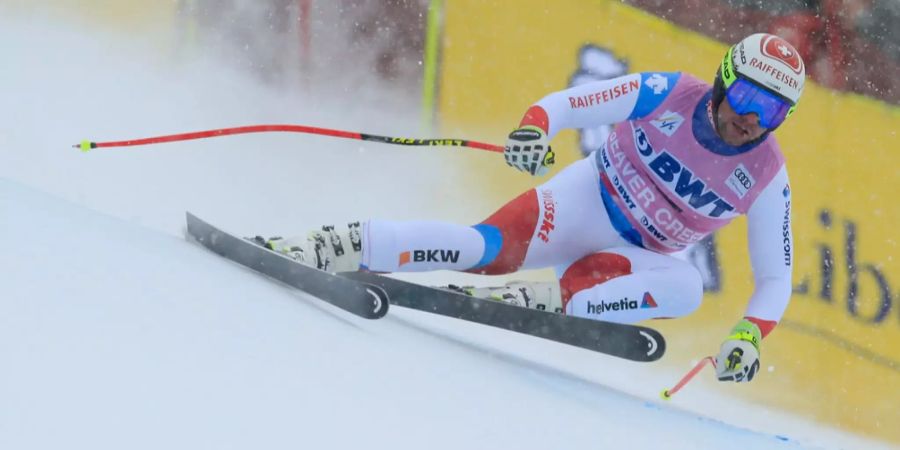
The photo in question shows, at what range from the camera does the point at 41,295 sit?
1913 mm

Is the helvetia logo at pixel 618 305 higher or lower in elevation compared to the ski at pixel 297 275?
lower

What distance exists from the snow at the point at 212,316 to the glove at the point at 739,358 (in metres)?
0.18

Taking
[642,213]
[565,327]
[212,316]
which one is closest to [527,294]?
[565,327]

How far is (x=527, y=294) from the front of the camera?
3473mm

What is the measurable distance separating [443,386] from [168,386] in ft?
2.32

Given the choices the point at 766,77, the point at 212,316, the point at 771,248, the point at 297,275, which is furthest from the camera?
the point at 771,248

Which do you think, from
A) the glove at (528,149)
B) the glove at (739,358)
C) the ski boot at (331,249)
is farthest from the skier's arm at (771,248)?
the ski boot at (331,249)

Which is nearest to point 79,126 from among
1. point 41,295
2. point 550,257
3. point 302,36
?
point 302,36

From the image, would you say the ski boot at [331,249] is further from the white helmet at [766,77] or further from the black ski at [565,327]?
the white helmet at [766,77]

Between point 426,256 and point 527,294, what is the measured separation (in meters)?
0.40

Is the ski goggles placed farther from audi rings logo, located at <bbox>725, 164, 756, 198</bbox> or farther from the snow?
the snow

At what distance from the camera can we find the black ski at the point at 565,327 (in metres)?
3.15

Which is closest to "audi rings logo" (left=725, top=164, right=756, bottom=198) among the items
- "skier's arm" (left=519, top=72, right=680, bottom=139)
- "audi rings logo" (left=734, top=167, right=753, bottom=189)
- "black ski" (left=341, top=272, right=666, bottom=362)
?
"audi rings logo" (left=734, top=167, right=753, bottom=189)

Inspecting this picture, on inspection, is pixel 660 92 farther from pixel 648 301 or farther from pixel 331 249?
pixel 331 249
